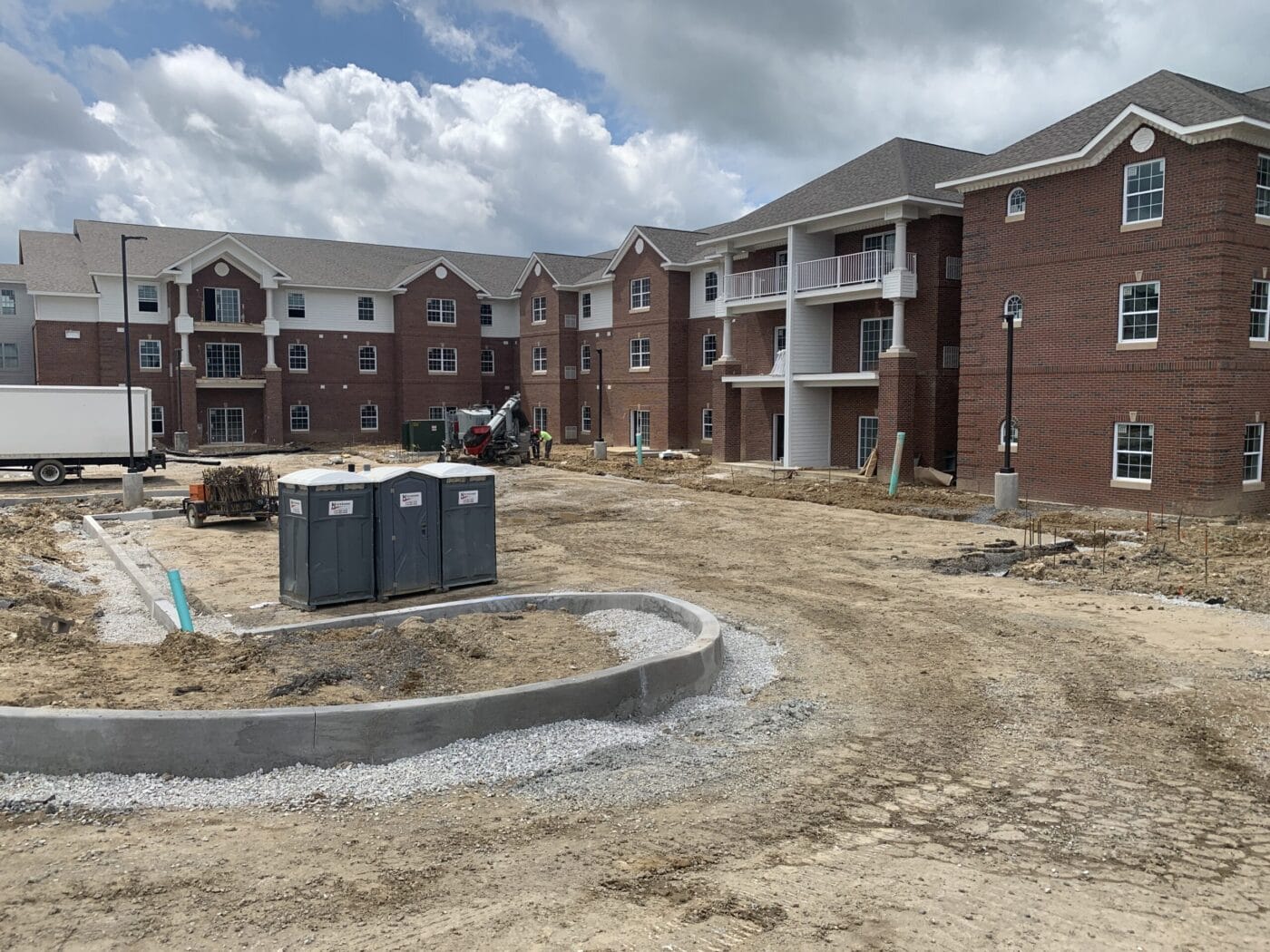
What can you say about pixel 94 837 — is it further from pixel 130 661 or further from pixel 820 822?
pixel 820 822

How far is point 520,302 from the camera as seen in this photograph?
2184 inches

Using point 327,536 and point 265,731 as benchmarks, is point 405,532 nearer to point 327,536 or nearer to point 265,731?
point 327,536

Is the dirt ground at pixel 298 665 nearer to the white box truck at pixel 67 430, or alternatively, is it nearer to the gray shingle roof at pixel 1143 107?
the gray shingle roof at pixel 1143 107

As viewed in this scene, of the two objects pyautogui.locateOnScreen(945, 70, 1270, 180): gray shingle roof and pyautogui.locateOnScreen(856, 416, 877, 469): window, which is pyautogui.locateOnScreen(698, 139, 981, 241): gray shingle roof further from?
pyautogui.locateOnScreen(856, 416, 877, 469): window

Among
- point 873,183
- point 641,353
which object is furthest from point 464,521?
point 641,353

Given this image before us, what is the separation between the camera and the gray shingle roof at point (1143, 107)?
22172 mm

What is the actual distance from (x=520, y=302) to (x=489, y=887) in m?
51.9

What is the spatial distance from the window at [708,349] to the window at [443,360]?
19173 mm

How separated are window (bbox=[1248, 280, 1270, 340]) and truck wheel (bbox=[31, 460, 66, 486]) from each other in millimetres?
33770

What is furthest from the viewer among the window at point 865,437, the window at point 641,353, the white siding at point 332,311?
the white siding at point 332,311

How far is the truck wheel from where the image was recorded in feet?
101

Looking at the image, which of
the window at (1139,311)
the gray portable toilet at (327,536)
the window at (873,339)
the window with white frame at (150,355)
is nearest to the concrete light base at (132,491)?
the gray portable toilet at (327,536)

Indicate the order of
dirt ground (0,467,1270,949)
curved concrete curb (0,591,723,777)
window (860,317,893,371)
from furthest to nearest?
1. window (860,317,893,371)
2. curved concrete curb (0,591,723,777)
3. dirt ground (0,467,1270,949)

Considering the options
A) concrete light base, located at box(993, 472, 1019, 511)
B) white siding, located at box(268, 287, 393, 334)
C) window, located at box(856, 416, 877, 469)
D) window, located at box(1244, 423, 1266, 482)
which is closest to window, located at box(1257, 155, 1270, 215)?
window, located at box(1244, 423, 1266, 482)
